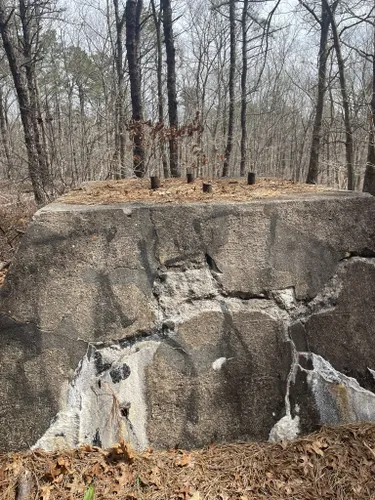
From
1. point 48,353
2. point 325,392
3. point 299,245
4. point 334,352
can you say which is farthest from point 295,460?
point 48,353

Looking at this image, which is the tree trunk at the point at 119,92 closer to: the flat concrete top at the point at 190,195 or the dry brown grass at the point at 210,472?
the flat concrete top at the point at 190,195

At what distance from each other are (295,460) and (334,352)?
0.54m

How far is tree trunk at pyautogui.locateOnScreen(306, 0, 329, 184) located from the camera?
10.2 m

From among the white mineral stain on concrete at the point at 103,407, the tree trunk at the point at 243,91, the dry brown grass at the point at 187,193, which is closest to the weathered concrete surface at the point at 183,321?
the white mineral stain on concrete at the point at 103,407

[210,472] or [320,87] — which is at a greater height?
[320,87]

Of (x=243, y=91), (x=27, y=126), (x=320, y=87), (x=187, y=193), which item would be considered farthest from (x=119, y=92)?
(x=187, y=193)

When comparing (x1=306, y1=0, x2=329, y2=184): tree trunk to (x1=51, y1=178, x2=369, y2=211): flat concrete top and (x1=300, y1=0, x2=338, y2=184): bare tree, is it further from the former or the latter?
(x1=51, y1=178, x2=369, y2=211): flat concrete top

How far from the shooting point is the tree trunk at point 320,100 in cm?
1017

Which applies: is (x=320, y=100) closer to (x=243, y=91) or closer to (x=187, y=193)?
(x=243, y=91)

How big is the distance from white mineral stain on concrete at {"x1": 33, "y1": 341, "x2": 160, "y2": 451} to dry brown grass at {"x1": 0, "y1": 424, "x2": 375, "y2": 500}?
0.06 m

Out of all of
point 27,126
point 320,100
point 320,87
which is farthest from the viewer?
point 320,87

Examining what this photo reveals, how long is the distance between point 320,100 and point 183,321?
1026 centimetres

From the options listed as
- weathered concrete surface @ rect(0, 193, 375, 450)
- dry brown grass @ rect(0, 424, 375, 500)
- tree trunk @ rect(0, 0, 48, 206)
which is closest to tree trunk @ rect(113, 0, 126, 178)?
tree trunk @ rect(0, 0, 48, 206)

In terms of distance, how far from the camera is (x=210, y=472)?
1.61 metres
